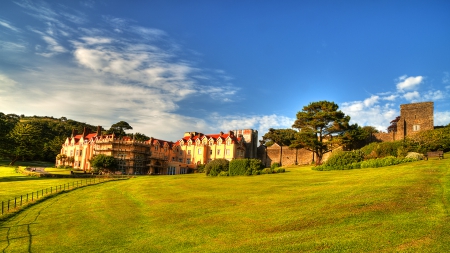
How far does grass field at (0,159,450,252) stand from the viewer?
1204 centimetres

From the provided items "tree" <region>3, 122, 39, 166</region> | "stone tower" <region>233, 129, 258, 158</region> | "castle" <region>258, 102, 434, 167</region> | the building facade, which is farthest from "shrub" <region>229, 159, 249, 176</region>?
"tree" <region>3, 122, 39, 166</region>

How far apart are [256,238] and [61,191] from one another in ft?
92.3

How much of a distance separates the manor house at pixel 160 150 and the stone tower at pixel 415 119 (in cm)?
3197

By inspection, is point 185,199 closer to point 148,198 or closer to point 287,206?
point 148,198

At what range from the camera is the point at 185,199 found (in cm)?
2466

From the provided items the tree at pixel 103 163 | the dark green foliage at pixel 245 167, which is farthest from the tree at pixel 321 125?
the tree at pixel 103 163

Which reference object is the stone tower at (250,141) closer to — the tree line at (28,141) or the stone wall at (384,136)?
the tree line at (28,141)

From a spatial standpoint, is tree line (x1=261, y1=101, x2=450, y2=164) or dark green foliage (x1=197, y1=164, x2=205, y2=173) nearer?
tree line (x1=261, y1=101, x2=450, y2=164)

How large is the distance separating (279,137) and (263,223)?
8053 centimetres

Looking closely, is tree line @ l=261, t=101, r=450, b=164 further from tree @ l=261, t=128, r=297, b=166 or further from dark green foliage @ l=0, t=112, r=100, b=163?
dark green foliage @ l=0, t=112, r=100, b=163

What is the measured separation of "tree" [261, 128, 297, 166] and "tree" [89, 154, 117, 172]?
46.6 meters

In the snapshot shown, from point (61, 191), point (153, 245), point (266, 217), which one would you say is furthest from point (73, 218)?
Answer: point (61, 191)

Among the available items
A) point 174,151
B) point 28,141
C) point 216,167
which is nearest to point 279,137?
point 174,151

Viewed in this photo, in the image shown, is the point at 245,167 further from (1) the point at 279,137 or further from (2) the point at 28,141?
(2) the point at 28,141
